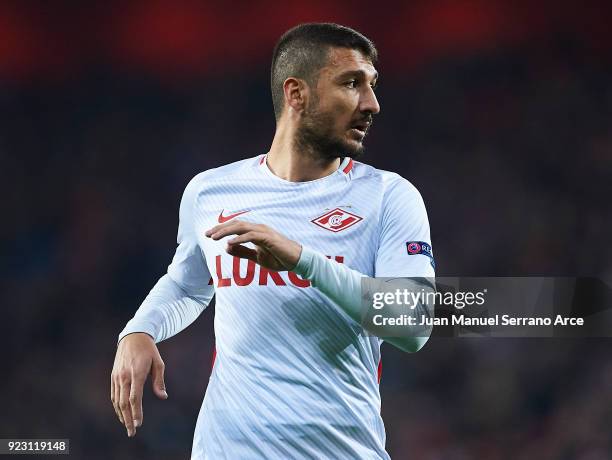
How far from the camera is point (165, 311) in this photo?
2.65 meters

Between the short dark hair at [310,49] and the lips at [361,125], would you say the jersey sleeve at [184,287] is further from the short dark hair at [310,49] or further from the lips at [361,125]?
the lips at [361,125]

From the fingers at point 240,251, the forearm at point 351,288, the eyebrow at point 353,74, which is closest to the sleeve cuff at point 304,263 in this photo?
the forearm at point 351,288

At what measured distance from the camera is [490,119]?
6.49 m

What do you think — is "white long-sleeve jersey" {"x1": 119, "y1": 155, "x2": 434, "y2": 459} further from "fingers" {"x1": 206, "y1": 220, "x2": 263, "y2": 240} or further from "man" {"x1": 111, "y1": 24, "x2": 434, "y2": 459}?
"fingers" {"x1": 206, "y1": 220, "x2": 263, "y2": 240}

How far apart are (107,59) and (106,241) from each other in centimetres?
145

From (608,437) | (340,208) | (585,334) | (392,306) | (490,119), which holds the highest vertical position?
(490,119)

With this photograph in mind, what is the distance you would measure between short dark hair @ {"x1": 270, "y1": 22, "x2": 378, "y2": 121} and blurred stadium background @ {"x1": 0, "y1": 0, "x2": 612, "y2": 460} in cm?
351

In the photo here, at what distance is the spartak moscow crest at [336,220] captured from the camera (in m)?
2.50

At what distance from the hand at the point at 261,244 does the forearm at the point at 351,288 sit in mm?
45

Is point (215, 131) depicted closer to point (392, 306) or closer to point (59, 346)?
point (59, 346)

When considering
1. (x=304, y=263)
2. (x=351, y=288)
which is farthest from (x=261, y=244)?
(x=351, y=288)

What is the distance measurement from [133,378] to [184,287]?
1.63 ft

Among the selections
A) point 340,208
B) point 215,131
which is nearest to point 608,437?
point 215,131

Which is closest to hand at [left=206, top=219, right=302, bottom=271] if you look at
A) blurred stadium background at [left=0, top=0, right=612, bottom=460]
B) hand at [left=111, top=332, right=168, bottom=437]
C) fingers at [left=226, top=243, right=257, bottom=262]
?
fingers at [left=226, top=243, right=257, bottom=262]
